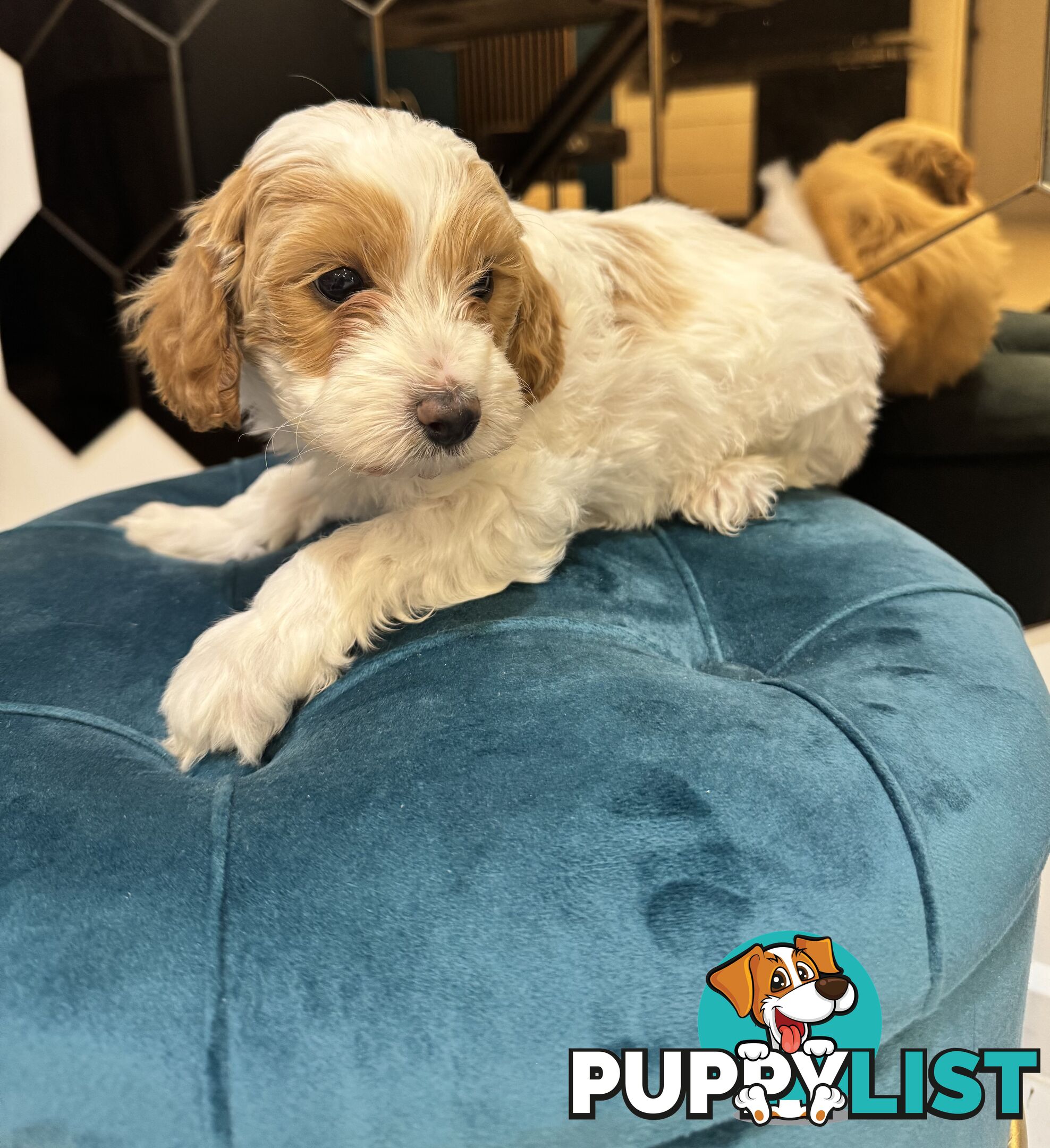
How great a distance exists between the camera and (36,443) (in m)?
3.43

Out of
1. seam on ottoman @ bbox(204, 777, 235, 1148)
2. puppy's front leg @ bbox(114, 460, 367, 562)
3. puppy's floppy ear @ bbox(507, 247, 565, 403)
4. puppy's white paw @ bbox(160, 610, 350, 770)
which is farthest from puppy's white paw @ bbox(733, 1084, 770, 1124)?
puppy's front leg @ bbox(114, 460, 367, 562)

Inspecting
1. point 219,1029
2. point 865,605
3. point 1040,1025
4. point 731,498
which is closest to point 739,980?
point 219,1029

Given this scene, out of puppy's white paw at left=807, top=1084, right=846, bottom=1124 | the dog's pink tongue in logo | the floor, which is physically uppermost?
the dog's pink tongue in logo

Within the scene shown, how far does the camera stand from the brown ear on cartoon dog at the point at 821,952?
1047 millimetres

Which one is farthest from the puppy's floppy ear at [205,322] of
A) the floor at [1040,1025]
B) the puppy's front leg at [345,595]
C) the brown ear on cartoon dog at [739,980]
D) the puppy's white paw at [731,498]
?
the floor at [1040,1025]

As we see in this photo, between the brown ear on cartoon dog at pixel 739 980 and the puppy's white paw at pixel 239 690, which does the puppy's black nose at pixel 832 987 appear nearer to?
the brown ear on cartoon dog at pixel 739 980

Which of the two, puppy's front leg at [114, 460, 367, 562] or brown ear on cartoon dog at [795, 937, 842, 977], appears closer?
brown ear on cartoon dog at [795, 937, 842, 977]

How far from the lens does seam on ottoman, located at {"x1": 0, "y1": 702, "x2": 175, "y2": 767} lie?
140 cm

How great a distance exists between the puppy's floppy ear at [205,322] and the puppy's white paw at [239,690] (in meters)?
0.34

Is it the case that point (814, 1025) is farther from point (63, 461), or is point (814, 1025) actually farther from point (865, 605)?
point (63, 461)

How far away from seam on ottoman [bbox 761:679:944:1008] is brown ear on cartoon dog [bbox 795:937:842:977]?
0.12 metres

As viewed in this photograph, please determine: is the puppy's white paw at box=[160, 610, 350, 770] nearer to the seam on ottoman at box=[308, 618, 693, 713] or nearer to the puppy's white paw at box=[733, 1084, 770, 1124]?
the seam on ottoman at box=[308, 618, 693, 713]

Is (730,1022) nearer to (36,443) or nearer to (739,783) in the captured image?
(739,783)

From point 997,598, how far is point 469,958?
3.92 feet
